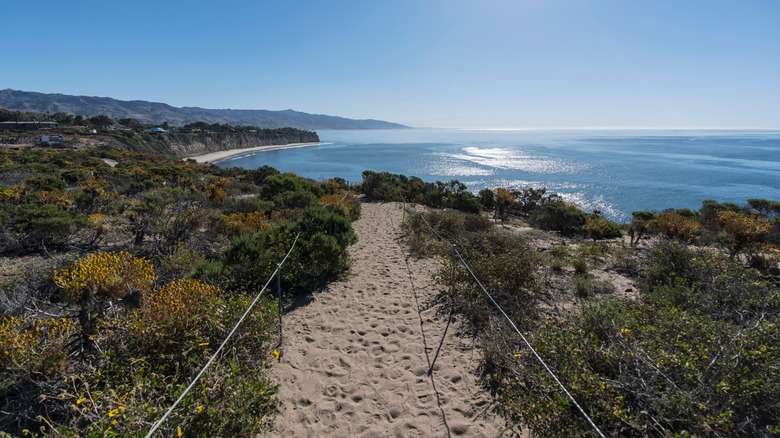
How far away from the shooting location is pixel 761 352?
296 cm

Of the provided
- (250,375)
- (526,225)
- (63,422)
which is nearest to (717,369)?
(250,375)

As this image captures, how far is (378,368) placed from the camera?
4383 millimetres

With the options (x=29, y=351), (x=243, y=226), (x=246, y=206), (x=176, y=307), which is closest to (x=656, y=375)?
(x=176, y=307)

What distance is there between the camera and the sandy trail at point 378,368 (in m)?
3.46

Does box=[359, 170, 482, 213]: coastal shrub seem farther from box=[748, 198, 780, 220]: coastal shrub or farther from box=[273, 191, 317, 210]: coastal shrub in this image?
box=[748, 198, 780, 220]: coastal shrub

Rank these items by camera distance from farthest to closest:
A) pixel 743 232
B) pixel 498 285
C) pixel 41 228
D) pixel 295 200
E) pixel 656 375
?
pixel 295 200 → pixel 743 232 → pixel 41 228 → pixel 498 285 → pixel 656 375

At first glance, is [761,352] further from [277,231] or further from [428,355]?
[277,231]

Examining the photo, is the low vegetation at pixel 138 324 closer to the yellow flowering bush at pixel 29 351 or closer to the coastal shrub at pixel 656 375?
the yellow flowering bush at pixel 29 351

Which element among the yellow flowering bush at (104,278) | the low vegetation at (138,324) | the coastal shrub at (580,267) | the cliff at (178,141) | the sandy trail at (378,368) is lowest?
the sandy trail at (378,368)

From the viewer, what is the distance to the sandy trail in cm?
346

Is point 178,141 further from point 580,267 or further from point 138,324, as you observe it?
point 580,267

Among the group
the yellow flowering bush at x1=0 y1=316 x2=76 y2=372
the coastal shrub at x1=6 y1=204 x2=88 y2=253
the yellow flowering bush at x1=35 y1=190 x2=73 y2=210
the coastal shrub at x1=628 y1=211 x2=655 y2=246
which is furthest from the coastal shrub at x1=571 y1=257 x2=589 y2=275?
the yellow flowering bush at x1=35 y1=190 x2=73 y2=210

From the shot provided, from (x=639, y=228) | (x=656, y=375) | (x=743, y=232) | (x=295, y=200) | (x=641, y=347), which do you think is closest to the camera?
(x=656, y=375)

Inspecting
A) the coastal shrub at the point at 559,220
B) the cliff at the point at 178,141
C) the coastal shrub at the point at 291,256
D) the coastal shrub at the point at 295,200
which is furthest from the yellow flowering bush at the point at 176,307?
the cliff at the point at 178,141
